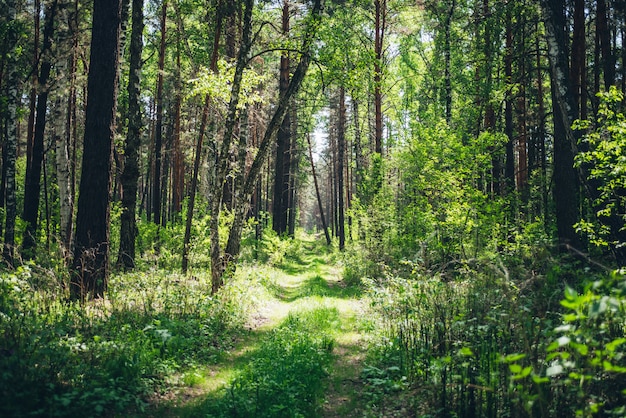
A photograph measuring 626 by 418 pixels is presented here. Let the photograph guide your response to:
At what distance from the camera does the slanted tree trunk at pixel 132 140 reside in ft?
37.9

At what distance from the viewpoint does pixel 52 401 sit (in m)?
3.86

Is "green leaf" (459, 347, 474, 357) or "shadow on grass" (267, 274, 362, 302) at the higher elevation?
"green leaf" (459, 347, 474, 357)

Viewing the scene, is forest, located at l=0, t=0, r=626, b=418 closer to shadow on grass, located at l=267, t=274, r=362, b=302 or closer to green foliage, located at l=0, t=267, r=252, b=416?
green foliage, located at l=0, t=267, r=252, b=416

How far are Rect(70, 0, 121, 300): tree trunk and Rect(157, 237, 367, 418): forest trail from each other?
3242 mm

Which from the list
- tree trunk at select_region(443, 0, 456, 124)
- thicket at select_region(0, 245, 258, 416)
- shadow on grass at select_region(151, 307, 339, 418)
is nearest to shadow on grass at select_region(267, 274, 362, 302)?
thicket at select_region(0, 245, 258, 416)

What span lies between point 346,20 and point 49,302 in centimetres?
Result: 1907

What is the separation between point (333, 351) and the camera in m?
7.27

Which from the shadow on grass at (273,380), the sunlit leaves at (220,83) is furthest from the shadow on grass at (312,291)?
the sunlit leaves at (220,83)

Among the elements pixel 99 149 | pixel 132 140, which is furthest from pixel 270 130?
pixel 99 149

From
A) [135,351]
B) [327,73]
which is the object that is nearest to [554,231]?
[327,73]

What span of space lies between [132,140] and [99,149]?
4.08 metres

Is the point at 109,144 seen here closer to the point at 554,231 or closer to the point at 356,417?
the point at 356,417

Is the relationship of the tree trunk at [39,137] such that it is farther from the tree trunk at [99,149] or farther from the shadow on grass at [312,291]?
the shadow on grass at [312,291]

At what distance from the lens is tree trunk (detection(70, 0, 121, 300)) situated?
7.88 m
